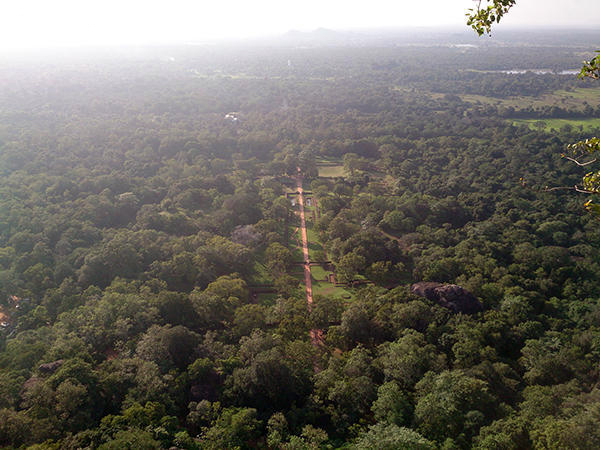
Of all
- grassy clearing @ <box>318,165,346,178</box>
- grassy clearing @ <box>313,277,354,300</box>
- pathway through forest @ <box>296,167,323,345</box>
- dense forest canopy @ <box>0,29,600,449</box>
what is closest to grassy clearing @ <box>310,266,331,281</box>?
dense forest canopy @ <box>0,29,600,449</box>

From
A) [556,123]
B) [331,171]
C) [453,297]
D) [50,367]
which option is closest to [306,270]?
[453,297]

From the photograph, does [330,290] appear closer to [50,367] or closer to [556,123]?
[50,367]

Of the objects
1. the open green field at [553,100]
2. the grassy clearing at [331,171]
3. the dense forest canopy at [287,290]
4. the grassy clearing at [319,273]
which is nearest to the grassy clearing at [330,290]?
the dense forest canopy at [287,290]

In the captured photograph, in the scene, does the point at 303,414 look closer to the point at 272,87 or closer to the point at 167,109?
the point at 167,109

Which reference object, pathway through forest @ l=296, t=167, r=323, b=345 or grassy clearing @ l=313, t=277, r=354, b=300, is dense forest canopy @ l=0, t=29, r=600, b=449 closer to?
grassy clearing @ l=313, t=277, r=354, b=300

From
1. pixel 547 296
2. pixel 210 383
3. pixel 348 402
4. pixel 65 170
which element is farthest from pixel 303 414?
pixel 65 170
